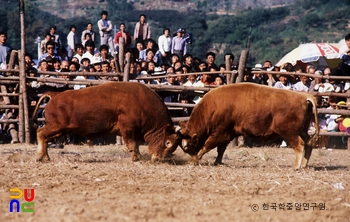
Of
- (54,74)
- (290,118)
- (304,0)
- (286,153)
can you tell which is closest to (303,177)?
(290,118)

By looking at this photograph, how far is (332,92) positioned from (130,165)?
557cm

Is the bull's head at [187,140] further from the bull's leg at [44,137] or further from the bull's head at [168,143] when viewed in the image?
the bull's leg at [44,137]

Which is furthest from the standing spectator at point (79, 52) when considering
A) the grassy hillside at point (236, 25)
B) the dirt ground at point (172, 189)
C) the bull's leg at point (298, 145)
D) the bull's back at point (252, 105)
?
the grassy hillside at point (236, 25)

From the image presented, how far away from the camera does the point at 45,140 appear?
34.2 ft

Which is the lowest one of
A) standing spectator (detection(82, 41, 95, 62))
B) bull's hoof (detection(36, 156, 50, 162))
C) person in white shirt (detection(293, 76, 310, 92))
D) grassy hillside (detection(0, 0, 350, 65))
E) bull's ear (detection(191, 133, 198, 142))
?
grassy hillside (detection(0, 0, 350, 65))

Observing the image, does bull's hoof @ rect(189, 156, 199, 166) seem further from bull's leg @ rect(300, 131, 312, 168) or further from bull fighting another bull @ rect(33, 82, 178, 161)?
bull's leg @ rect(300, 131, 312, 168)

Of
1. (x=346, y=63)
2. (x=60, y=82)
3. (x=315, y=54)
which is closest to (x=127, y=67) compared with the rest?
(x=60, y=82)

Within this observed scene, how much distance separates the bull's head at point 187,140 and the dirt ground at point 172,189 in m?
0.23

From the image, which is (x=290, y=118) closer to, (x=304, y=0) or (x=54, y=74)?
(x=54, y=74)

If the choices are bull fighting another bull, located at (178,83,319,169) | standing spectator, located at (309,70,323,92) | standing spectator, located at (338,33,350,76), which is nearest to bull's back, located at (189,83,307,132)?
bull fighting another bull, located at (178,83,319,169)

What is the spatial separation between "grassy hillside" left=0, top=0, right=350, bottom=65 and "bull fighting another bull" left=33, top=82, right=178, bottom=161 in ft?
97.8

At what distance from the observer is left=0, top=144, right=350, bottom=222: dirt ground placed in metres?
6.94

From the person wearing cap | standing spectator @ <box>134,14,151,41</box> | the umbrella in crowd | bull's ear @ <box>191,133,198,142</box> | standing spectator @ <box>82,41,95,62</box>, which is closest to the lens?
bull's ear @ <box>191,133,198,142</box>

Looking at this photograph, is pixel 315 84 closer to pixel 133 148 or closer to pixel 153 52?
pixel 153 52
